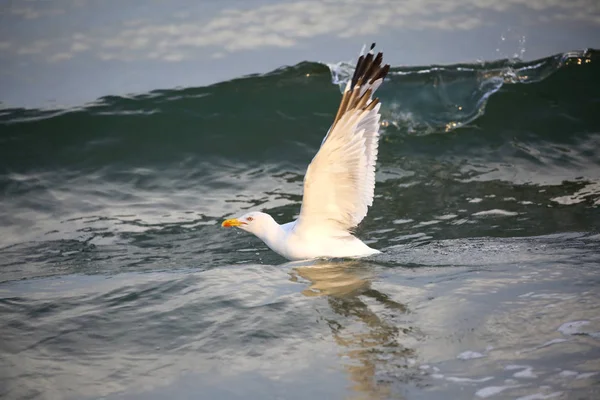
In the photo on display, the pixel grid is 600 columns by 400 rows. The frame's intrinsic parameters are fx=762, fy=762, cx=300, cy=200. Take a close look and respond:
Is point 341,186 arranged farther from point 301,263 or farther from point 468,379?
point 468,379

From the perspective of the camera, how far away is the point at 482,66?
10703 mm

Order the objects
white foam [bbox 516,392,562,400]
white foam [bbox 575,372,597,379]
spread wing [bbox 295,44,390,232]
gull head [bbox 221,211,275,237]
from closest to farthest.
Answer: white foam [bbox 516,392,562,400], white foam [bbox 575,372,597,379], spread wing [bbox 295,44,390,232], gull head [bbox 221,211,275,237]

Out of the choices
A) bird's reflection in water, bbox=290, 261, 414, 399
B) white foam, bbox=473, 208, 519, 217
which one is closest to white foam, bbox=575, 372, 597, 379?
bird's reflection in water, bbox=290, 261, 414, 399

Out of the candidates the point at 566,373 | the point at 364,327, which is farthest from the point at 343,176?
the point at 566,373

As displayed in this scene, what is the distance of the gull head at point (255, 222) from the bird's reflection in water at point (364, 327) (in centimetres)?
91

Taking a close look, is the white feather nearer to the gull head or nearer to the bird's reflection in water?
the gull head

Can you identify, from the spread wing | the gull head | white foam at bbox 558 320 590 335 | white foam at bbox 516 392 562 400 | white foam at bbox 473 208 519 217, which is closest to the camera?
white foam at bbox 516 392 562 400

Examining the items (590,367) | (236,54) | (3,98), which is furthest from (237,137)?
(590,367)

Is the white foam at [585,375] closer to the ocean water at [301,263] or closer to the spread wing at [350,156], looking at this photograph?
the ocean water at [301,263]

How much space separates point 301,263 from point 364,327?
1751 mm

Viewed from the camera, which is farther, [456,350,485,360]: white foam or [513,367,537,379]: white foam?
[456,350,485,360]: white foam

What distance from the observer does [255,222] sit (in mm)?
6383

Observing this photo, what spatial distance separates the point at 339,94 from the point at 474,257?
5889 mm

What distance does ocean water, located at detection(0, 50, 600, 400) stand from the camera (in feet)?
11.9
